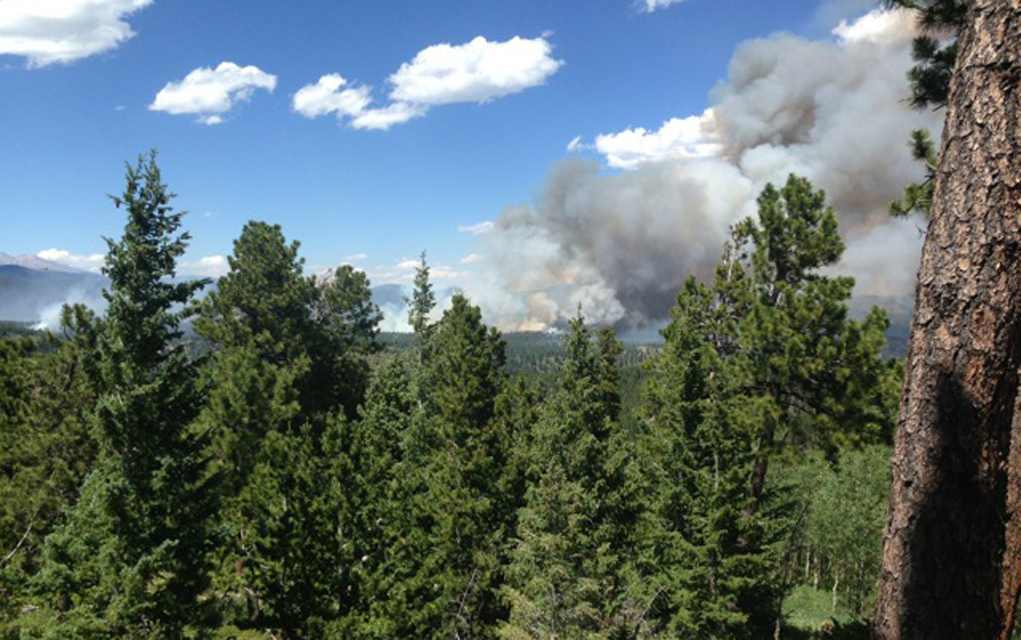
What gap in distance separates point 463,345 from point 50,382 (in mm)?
18370

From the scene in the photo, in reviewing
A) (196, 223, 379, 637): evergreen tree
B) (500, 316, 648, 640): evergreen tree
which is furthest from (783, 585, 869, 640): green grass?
(196, 223, 379, 637): evergreen tree

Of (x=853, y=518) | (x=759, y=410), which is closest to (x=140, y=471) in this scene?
(x=759, y=410)

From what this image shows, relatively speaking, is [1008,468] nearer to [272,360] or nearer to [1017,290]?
[1017,290]

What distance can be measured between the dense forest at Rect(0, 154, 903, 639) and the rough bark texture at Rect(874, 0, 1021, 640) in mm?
9772

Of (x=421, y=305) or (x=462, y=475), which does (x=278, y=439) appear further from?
(x=421, y=305)

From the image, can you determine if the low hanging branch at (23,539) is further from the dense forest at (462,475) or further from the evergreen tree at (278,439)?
the evergreen tree at (278,439)

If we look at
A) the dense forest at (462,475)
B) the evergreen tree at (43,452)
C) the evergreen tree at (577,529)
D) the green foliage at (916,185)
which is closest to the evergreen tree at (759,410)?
the dense forest at (462,475)

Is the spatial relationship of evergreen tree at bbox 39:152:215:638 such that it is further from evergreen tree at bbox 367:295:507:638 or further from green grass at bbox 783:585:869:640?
green grass at bbox 783:585:869:640

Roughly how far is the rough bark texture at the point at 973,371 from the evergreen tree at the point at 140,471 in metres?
16.8

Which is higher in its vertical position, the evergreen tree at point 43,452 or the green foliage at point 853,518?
the evergreen tree at point 43,452

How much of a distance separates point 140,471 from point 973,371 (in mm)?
17790

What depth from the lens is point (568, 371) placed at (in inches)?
821

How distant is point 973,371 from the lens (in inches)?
119

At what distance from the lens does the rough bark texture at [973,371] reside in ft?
9.81
